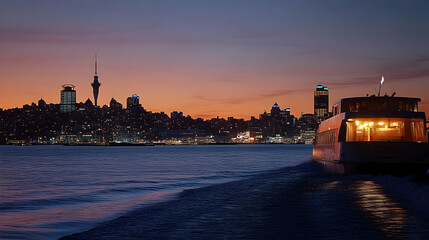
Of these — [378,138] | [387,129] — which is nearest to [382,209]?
[378,138]

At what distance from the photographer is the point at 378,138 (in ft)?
96.9

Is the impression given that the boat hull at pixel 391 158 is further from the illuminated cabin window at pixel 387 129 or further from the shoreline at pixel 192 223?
the shoreline at pixel 192 223

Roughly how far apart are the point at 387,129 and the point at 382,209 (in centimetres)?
1604

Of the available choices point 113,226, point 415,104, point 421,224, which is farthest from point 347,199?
point 415,104

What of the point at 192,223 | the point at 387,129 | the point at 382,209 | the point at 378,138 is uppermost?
the point at 387,129

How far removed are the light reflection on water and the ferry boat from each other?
4417 mm

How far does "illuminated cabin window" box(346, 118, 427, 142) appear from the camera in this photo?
93.1ft

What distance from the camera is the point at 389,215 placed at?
1337cm

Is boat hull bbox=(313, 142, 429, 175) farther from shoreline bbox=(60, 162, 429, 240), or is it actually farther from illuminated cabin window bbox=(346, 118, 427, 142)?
shoreline bbox=(60, 162, 429, 240)

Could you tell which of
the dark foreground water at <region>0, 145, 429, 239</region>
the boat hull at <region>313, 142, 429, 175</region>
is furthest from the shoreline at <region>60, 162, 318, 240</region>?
the boat hull at <region>313, 142, 429, 175</region>

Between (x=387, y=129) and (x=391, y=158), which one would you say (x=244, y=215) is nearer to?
(x=391, y=158)

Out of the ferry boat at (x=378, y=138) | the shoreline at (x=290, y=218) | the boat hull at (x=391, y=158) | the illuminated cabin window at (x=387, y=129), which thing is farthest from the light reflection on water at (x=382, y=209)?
the illuminated cabin window at (x=387, y=129)

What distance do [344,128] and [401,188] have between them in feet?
27.5

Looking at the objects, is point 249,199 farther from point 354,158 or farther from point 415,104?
point 415,104
